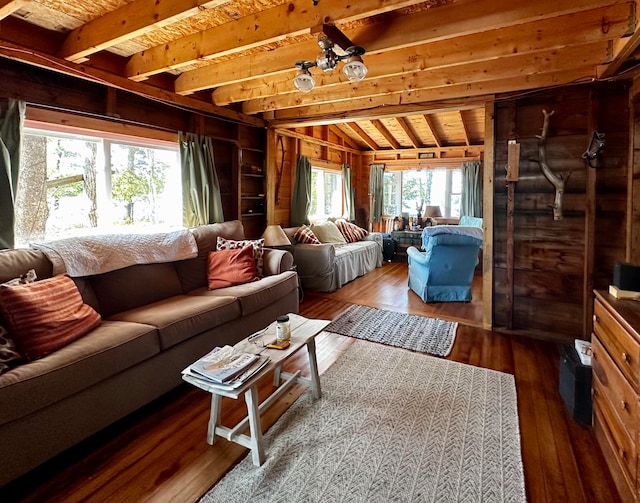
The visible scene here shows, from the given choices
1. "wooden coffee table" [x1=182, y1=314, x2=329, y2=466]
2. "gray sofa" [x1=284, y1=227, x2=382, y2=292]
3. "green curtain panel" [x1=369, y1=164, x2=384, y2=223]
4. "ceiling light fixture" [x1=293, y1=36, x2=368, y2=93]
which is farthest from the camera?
"green curtain panel" [x1=369, y1=164, x2=384, y2=223]

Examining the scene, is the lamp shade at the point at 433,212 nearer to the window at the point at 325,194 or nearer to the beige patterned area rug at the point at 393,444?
the window at the point at 325,194

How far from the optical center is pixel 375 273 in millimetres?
6363

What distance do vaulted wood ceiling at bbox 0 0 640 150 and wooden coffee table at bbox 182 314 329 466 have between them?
185cm

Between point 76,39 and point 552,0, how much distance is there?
314cm

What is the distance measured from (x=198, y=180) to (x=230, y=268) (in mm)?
1300

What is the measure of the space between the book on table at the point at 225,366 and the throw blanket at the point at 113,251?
132 centimetres

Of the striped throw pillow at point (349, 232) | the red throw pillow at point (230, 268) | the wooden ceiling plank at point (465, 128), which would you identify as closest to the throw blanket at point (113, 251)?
the red throw pillow at point (230, 268)

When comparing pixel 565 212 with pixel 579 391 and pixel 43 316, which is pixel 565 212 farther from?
pixel 43 316

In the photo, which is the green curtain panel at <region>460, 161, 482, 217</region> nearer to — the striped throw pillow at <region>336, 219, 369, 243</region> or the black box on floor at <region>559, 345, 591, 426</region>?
the striped throw pillow at <region>336, 219, 369, 243</region>

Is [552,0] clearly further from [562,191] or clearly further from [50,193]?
[50,193]

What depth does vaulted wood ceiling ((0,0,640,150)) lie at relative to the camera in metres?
2.12

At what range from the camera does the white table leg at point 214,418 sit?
1850mm

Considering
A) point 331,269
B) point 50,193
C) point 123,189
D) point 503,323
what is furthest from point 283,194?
point 503,323

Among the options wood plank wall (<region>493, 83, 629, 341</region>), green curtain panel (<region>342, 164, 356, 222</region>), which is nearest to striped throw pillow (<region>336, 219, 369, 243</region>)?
green curtain panel (<region>342, 164, 356, 222</region>)
